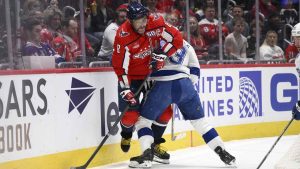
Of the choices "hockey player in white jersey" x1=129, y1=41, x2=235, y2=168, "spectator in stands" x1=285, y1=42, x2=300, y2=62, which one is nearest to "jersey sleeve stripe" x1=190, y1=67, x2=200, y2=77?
"hockey player in white jersey" x1=129, y1=41, x2=235, y2=168

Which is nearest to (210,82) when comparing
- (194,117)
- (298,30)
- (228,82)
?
(228,82)

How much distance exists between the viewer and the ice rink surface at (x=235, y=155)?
6.68m

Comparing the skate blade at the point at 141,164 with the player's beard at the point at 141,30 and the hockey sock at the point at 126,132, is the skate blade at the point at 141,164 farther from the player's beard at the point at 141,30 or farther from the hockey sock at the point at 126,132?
the player's beard at the point at 141,30

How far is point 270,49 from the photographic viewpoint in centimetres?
1001

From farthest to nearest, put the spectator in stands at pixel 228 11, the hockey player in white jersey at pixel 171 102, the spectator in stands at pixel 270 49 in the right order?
the spectator in stands at pixel 270 49, the spectator in stands at pixel 228 11, the hockey player in white jersey at pixel 171 102

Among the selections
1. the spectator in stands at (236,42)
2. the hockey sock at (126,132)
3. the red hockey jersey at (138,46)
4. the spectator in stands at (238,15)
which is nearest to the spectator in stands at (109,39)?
the red hockey jersey at (138,46)

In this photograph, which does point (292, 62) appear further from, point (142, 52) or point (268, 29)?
point (142, 52)

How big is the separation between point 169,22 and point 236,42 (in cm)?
144

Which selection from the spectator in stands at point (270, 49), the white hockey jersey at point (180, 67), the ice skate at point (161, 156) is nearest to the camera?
the white hockey jersey at point (180, 67)

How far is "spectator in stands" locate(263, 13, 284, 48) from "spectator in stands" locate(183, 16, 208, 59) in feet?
4.85

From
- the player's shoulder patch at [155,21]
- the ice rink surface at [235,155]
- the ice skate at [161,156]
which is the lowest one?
the ice rink surface at [235,155]

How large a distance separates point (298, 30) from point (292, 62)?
4.28 meters

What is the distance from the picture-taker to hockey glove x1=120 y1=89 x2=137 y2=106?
6.32 m

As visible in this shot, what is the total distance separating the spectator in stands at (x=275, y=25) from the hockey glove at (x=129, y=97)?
4245 mm
